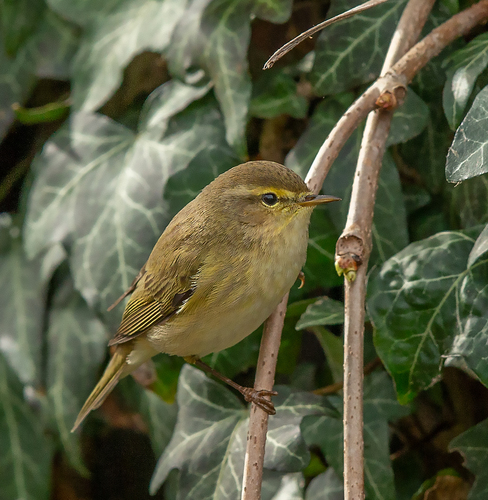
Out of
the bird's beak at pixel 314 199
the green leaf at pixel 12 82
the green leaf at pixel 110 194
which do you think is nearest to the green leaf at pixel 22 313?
the green leaf at pixel 110 194

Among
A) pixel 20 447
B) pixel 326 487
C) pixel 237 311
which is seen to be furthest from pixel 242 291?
pixel 20 447

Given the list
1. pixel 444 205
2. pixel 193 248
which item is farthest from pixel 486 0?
pixel 193 248

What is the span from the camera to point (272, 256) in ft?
6.40

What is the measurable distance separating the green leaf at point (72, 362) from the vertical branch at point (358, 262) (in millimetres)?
1651

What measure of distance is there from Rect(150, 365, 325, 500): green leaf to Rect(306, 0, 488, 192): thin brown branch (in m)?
0.77

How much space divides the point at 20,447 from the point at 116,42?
81.6 inches

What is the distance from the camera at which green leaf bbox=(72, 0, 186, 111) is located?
2615 millimetres

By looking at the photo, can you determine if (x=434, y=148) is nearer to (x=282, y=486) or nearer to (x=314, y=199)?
(x=314, y=199)

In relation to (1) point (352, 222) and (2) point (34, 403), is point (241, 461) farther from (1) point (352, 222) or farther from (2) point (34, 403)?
(2) point (34, 403)

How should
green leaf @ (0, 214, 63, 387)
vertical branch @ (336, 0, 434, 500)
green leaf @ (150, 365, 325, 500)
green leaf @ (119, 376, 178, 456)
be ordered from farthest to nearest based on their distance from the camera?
green leaf @ (0, 214, 63, 387) < green leaf @ (119, 376, 178, 456) < green leaf @ (150, 365, 325, 500) < vertical branch @ (336, 0, 434, 500)

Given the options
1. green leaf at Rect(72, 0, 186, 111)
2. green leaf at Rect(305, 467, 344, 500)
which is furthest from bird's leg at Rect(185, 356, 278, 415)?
green leaf at Rect(72, 0, 186, 111)

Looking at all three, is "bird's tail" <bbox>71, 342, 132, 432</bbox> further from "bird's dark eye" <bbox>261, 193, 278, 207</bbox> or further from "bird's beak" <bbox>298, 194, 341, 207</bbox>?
"bird's beak" <bbox>298, 194, 341, 207</bbox>

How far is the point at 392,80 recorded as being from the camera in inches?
71.0

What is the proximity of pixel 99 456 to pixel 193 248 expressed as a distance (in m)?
2.11
